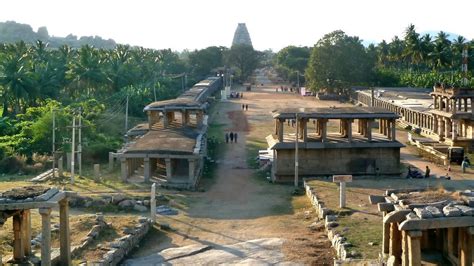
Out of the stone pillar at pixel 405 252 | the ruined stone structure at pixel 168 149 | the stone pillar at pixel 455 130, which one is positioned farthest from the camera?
the stone pillar at pixel 455 130

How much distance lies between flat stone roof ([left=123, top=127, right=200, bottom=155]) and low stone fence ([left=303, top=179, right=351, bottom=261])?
871 cm

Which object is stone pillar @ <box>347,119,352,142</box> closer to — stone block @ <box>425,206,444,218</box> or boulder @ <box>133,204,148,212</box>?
boulder @ <box>133,204,148,212</box>

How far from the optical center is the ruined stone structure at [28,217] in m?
18.9

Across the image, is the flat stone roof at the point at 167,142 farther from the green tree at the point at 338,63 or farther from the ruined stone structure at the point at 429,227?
the green tree at the point at 338,63

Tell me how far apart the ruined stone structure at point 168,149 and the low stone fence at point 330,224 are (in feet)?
26.8

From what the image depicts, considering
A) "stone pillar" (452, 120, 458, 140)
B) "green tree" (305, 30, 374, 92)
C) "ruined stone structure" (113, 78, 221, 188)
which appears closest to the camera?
"ruined stone structure" (113, 78, 221, 188)

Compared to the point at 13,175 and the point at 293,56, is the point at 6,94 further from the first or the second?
the point at 293,56

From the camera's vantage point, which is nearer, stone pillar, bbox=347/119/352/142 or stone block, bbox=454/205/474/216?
stone block, bbox=454/205/474/216

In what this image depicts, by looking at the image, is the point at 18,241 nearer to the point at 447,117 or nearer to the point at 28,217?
the point at 28,217

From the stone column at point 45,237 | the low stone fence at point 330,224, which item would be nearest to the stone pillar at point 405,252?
the low stone fence at point 330,224

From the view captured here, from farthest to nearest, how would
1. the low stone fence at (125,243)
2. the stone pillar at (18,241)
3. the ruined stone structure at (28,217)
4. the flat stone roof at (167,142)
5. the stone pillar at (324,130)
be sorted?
the stone pillar at (324,130) < the flat stone roof at (167,142) < the low stone fence at (125,243) < the stone pillar at (18,241) < the ruined stone structure at (28,217)

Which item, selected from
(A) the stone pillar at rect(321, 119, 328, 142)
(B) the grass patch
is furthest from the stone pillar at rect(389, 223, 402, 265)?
(A) the stone pillar at rect(321, 119, 328, 142)

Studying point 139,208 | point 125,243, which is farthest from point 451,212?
point 139,208

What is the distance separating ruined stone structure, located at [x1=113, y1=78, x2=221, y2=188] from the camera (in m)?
37.3
